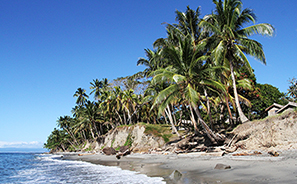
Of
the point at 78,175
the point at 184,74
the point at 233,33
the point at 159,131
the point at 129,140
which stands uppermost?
the point at 233,33

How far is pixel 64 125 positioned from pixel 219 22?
57.2 m

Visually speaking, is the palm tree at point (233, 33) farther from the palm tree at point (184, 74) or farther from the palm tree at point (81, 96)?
the palm tree at point (81, 96)

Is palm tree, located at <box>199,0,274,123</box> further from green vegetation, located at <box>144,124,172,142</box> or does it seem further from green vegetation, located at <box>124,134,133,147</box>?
green vegetation, located at <box>124,134,133,147</box>

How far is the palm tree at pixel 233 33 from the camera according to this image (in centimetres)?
1575

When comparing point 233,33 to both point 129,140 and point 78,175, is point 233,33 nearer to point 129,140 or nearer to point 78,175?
point 78,175

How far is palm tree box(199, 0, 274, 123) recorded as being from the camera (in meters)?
15.8

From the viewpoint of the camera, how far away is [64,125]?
202ft

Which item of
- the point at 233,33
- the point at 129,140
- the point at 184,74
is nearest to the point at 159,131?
the point at 129,140

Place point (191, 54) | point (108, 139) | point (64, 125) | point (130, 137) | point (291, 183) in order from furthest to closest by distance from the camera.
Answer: point (64, 125) < point (108, 139) < point (130, 137) < point (191, 54) < point (291, 183)

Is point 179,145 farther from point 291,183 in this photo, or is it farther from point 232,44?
point 291,183

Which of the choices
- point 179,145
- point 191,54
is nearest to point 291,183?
point 191,54

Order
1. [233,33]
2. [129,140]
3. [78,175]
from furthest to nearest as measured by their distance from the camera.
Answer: [129,140] → [233,33] → [78,175]

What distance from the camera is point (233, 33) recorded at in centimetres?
1683

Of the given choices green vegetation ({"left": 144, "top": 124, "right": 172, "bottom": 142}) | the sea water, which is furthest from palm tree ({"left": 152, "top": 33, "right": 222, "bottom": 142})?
green vegetation ({"left": 144, "top": 124, "right": 172, "bottom": 142})
